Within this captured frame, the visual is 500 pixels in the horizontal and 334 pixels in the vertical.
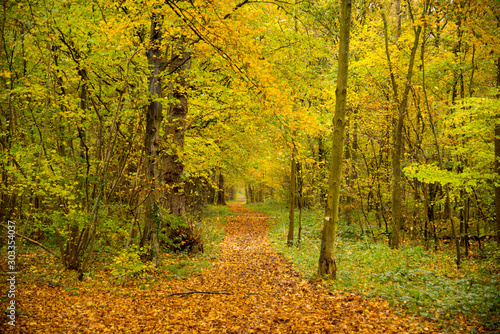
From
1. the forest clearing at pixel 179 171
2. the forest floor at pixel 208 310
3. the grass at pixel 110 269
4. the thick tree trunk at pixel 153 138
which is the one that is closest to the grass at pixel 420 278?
the forest clearing at pixel 179 171

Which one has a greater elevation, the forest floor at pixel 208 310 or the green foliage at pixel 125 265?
the green foliage at pixel 125 265

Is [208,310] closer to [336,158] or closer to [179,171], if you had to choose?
[336,158]

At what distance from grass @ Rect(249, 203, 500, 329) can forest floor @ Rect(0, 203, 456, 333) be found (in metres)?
0.41

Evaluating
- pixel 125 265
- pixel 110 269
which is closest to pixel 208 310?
pixel 125 265

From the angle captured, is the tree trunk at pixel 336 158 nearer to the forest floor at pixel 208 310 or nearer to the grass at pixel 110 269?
the forest floor at pixel 208 310

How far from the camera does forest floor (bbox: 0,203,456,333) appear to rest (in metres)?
4.68

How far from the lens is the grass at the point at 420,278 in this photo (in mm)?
5230

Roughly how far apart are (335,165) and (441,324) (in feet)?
12.0

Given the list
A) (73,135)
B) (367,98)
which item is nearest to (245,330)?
(73,135)

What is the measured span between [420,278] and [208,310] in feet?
16.1

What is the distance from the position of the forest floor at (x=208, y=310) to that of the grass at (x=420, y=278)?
41cm

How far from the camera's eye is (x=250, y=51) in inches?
216

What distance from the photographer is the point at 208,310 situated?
556 centimetres

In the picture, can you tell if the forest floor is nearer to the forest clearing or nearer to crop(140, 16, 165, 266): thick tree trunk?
the forest clearing
